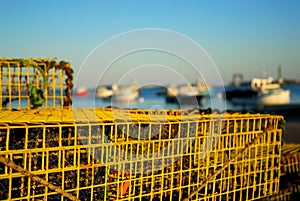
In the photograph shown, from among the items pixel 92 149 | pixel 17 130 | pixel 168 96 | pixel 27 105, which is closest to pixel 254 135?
pixel 92 149

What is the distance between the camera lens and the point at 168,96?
242ft

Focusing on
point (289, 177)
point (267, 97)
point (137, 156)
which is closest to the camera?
point (137, 156)

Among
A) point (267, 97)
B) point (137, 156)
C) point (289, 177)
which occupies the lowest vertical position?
Result: point (289, 177)

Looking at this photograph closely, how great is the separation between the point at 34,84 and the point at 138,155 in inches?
172

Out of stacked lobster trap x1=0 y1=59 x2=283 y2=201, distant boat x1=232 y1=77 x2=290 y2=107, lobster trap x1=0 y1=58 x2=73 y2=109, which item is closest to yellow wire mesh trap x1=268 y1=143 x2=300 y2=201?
stacked lobster trap x1=0 y1=59 x2=283 y2=201

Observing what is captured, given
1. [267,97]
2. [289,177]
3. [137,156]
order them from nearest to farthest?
[137,156] < [289,177] < [267,97]

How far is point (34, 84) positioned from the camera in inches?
312

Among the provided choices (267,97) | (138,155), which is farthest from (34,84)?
(267,97)

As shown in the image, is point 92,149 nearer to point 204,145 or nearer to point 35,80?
point 204,145

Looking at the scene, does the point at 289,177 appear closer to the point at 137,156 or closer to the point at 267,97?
the point at 137,156

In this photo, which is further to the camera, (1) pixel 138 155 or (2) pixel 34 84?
(2) pixel 34 84

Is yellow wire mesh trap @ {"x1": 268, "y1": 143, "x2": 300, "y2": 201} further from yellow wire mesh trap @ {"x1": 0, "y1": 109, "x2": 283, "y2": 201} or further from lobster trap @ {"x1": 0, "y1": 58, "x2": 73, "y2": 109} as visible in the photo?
lobster trap @ {"x1": 0, "y1": 58, "x2": 73, "y2": 109}

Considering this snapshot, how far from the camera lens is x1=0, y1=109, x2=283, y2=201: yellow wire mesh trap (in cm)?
391

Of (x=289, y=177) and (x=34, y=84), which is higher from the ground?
(x=34, y=84)
